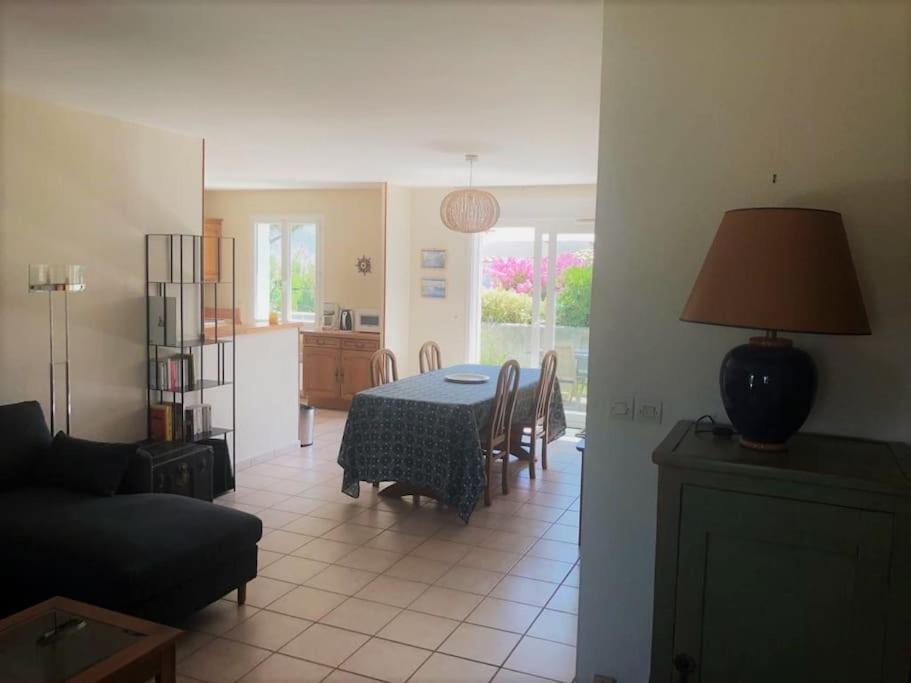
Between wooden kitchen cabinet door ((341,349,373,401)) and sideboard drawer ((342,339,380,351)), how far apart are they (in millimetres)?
44

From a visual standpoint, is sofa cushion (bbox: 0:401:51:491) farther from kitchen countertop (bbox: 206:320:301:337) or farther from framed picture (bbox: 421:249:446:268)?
framed picture (bbox: 421:249:446:268)

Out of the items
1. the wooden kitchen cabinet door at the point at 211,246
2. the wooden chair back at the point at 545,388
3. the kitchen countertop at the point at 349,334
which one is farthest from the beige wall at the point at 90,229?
the wooden kitchen cabinet door at the point at 211,246

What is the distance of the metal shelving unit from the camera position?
472cm

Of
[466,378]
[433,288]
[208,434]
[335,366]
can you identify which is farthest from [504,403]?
[335,366]

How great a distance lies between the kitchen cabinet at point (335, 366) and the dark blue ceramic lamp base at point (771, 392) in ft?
19.7

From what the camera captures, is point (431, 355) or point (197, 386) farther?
point (431, 355)

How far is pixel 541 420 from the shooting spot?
20.1 feet

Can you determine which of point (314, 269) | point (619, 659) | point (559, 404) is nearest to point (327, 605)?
point (619, 659)

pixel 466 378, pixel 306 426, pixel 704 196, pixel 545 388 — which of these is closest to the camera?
pixel 704 196

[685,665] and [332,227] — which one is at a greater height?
[332,227]

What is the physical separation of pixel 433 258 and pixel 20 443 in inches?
201

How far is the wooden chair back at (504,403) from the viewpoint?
5090 millimetres

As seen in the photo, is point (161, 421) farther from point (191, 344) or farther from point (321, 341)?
point (321, 341)

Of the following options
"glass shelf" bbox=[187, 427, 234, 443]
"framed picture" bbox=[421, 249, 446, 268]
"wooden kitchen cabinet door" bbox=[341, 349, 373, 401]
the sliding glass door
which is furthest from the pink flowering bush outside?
"glass shelf" bbox=[187, 427, 234, 443]
